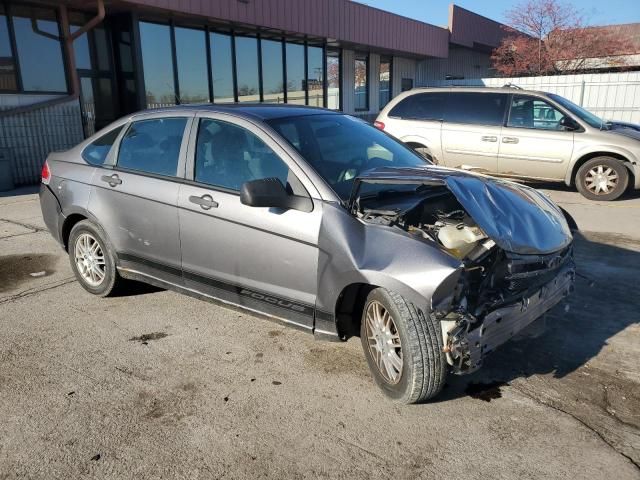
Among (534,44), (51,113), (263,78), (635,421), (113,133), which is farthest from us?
(534,44)

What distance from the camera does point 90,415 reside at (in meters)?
2.91

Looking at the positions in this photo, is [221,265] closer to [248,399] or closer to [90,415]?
[248,399]

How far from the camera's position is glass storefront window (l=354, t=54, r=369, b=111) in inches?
817

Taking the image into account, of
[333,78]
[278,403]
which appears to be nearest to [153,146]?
[278,403]

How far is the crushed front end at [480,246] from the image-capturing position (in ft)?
8.62

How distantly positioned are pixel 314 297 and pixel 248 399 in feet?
2.33

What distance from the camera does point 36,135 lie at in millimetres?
11102

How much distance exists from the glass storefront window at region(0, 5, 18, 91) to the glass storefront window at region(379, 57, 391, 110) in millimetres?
14851

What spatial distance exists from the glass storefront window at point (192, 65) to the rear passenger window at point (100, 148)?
30.6ft

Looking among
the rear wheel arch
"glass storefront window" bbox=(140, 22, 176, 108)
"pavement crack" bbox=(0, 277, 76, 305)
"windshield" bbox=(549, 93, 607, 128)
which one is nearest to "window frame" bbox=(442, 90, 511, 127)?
"windshield" bbox=(549, 93, 607, 128)

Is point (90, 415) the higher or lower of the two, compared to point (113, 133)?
lower

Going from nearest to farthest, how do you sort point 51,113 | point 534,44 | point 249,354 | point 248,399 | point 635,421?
point 635,421, point 248,399, point 249,354, point 51,113, point 534,44

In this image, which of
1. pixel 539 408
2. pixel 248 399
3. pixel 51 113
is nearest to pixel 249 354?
pixel 248 399

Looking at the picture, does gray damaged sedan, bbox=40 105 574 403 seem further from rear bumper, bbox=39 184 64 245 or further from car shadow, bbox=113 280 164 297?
rear bumper, bbox=39 184 64 245
